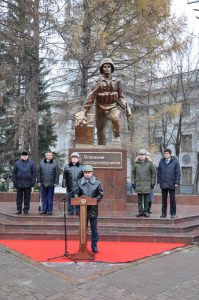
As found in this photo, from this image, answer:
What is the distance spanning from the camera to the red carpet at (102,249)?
6.92 meters

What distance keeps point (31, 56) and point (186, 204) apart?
9851mm

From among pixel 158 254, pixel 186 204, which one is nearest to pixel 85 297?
pixel 158 254

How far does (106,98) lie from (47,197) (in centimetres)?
321

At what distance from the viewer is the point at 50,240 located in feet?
27.2

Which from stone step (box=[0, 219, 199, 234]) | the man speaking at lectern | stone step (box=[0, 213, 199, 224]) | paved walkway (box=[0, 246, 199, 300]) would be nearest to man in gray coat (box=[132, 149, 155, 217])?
stone step (box=[0, 213, 199, 224])

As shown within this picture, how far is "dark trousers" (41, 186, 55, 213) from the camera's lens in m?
9.66

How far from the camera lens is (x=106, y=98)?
1083 centimetres

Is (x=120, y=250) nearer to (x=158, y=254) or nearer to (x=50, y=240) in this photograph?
(x=158, y=254)

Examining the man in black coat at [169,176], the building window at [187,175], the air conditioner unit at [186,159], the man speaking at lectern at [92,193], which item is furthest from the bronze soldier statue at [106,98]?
the building window at [187,175]

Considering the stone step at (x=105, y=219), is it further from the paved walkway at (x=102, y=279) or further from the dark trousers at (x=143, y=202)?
the paved walkway at (x=102, y=279)

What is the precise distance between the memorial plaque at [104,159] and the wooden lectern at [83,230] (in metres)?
3.63

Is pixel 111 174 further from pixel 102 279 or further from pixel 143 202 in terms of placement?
pixel 102 279

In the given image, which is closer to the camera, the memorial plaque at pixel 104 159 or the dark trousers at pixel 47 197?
the dark trousers at pixel 47 197

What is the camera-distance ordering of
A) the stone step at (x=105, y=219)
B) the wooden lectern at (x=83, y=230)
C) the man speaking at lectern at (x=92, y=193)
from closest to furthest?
the wooden lectern at (x=83, y=230)
the man speaking at lectern at (x=92, y=193)
the stone step at (x=105, y=219)
